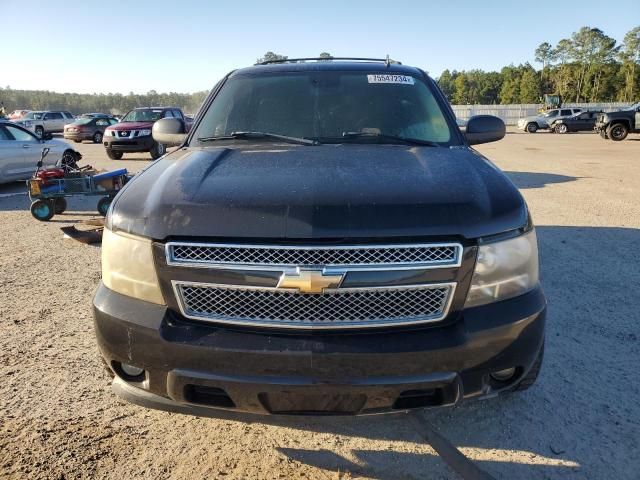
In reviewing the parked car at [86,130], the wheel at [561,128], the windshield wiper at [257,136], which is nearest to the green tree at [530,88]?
the wheel at [561,128]

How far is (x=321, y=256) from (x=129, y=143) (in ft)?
50.9

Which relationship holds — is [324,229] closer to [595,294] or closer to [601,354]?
[601,354]

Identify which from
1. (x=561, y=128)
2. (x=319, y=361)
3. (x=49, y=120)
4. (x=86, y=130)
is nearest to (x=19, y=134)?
(x=319, y=361)

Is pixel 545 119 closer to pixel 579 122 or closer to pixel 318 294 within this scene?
pixel 579 122

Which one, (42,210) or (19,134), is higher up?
(19,134)

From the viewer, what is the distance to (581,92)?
79.6m

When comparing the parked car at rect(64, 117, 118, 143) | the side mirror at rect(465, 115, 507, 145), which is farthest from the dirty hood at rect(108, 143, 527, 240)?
the parked car at rect(64, 117, 118, 143)

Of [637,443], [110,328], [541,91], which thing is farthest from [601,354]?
[541,91]

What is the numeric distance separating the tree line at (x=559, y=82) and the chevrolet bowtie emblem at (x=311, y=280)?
59167 millimetres

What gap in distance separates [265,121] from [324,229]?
1.62 meters

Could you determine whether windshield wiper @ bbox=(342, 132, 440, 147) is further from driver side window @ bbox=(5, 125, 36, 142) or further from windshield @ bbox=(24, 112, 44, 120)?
windshield @ bbox=(24, 112, 44, 120)

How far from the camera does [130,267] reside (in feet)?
6.72

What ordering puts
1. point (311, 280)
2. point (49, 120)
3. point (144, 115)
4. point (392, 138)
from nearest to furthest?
point (311, 280) → point (392, 138) → point (144, 115) → point (49, 120)

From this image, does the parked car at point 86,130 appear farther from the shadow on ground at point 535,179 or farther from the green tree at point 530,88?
the green tree at point 530,88
